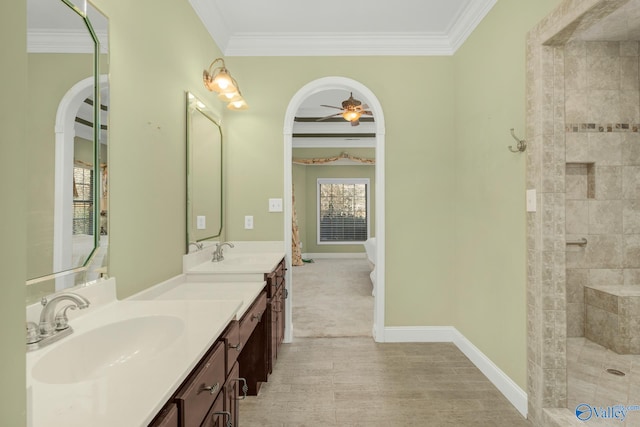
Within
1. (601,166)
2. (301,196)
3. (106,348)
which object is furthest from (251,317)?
(301,196)

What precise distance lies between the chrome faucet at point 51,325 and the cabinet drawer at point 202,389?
421 millimetres

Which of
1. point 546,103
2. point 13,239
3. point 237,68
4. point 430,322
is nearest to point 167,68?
point 237,68

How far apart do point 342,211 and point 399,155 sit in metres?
5.08

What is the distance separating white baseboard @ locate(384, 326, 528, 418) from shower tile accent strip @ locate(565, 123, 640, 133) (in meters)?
2.09

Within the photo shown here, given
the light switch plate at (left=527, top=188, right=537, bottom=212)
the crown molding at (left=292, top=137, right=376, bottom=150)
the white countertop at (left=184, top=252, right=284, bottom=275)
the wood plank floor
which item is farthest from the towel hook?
the crown molding at (left=292, top=137, right=376, bottom=150)

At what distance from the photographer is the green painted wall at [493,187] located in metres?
2.07

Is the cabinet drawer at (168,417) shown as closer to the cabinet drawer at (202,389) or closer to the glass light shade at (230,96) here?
the cabinet drawer at (202,389)

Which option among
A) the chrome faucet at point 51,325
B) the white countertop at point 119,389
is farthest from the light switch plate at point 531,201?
the chrome faucet at point 51,325

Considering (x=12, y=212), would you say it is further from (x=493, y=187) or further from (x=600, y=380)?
(x=600, y=380)

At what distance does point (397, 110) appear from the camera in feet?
10.2

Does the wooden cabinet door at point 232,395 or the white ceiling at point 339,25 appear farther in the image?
the white ceiling at point 339,25

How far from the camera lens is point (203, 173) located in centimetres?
257

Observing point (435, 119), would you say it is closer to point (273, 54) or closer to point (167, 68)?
point (273, 54)

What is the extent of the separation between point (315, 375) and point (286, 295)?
764 millimetres
